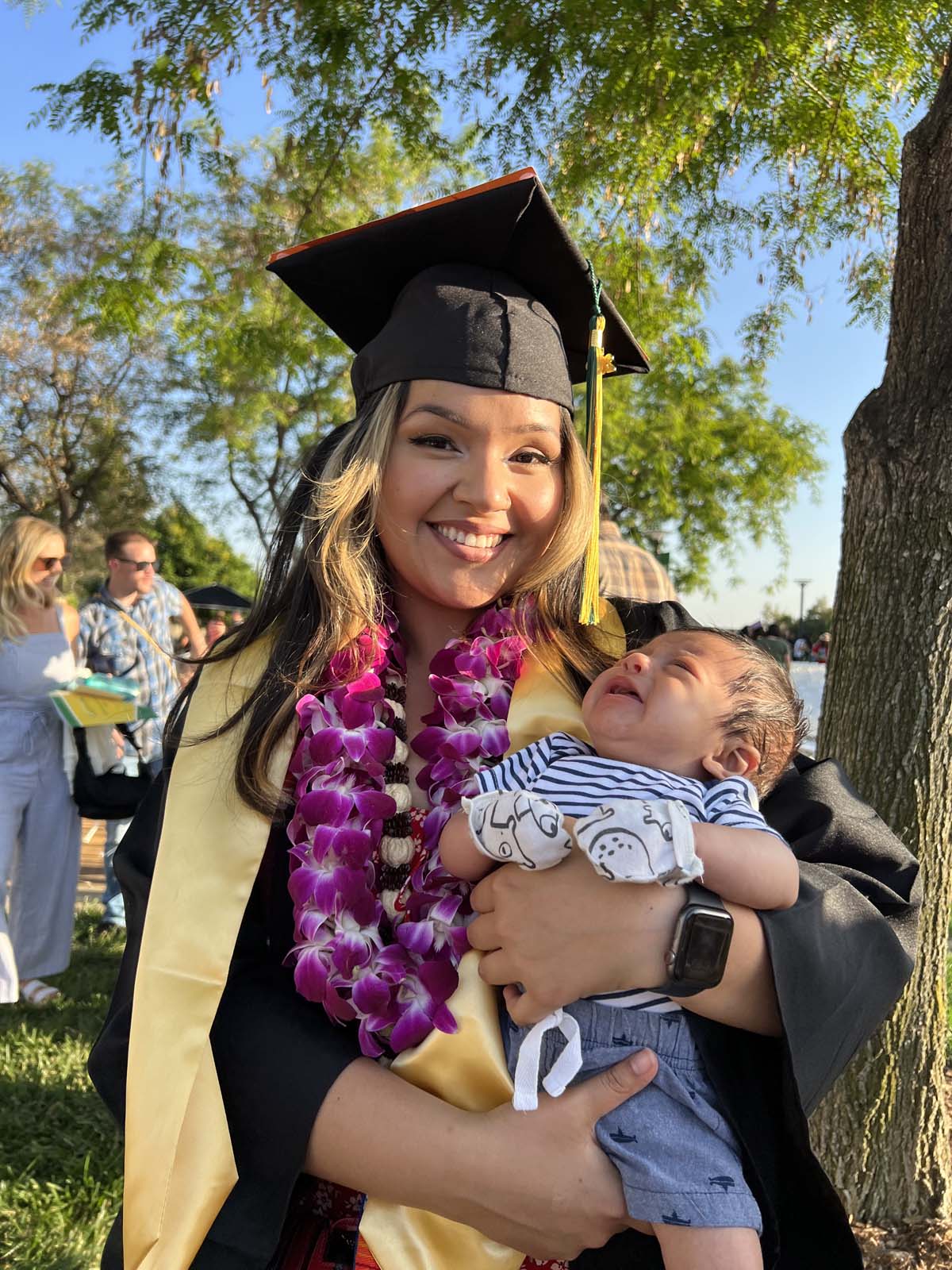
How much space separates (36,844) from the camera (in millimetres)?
5324

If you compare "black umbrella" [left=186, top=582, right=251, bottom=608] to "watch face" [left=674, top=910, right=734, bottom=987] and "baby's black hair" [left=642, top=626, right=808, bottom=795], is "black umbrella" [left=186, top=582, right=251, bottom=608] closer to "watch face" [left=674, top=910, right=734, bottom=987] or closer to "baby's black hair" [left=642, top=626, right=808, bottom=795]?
"baby's black hair" [left=642, top=626, right=808, bottom=795]

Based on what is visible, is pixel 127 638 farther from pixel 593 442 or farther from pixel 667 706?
pixel 667 706

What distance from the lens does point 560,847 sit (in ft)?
4.73

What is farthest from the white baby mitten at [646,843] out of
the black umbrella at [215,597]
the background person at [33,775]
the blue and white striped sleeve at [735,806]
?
the black umbrella at [215,597]

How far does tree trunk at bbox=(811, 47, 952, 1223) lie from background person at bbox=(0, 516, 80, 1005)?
3808mm

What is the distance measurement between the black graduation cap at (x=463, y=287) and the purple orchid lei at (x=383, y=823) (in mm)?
454

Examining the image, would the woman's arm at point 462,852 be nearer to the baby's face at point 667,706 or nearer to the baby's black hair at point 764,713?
the baby's face at point 667,706

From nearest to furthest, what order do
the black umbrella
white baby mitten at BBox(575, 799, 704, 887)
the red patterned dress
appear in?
white baby mitten at BBox(575, 799, 704, 887), the red patterned dress, the black umbrella

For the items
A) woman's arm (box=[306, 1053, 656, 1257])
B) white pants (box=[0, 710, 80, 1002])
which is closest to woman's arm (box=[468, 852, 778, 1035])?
woman's arm (box=[306, 1053, 656, 1257])

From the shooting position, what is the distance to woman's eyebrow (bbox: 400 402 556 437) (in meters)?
1.77

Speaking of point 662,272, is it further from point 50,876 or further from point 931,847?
point 50,876

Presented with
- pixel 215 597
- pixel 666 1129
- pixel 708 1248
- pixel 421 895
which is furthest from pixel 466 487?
pixel 215 597

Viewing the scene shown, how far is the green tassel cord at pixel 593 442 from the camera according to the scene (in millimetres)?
1869

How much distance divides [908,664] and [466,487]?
1.47 metres
